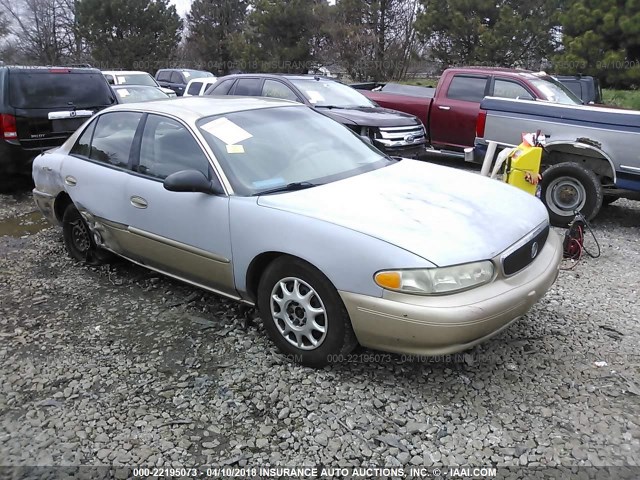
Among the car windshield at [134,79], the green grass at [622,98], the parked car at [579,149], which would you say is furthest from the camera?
the car windshield at [134,79]

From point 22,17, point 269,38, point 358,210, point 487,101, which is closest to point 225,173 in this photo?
point 358,210

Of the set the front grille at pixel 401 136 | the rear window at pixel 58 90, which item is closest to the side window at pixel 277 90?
the front grille at pixel 401 136

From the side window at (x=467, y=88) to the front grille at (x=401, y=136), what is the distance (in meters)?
1.23

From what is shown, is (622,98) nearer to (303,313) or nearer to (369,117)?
(369,117)

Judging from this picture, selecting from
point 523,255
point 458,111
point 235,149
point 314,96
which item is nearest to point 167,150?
point 235,149

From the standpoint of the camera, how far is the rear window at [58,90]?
721cm

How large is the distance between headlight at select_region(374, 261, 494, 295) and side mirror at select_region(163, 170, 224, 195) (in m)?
1.32

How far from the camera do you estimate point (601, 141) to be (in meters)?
5.80

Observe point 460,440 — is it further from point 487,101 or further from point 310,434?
point 487,101

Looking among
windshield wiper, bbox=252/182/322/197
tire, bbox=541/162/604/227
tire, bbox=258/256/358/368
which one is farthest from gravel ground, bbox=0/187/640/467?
tire, bbox=541/162/604/227

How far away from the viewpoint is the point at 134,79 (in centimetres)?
1478

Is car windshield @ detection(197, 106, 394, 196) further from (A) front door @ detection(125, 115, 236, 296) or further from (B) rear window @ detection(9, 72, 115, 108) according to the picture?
(B) rear window @ detection(9, 72, 115, 108)

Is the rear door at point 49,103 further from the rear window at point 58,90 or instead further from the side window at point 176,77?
the side window at point 176,77

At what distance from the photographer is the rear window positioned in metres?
7.21
